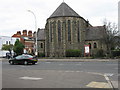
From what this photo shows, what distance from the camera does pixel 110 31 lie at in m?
46.3

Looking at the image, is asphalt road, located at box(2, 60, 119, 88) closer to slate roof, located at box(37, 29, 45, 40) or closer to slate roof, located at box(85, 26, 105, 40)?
slate roof, located at box(85, 26, 105, 40)

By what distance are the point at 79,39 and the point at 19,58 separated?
3582 cm

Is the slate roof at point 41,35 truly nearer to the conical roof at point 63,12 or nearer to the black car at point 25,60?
the conical roof at point 63,12

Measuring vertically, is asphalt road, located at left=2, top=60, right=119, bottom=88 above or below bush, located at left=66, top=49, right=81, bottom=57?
below

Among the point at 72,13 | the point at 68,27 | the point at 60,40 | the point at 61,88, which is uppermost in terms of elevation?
the point at 72,13

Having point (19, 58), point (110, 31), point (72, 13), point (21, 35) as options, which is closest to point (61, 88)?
point (19, 58)

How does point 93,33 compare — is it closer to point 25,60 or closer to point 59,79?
point 25,60

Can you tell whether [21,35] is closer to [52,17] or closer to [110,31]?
[52,17]

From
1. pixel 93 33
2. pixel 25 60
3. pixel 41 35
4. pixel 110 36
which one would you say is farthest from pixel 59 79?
pixel 41 35

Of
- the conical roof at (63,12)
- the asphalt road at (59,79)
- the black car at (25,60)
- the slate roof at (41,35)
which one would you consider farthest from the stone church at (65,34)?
the asphalt road at (59,79)

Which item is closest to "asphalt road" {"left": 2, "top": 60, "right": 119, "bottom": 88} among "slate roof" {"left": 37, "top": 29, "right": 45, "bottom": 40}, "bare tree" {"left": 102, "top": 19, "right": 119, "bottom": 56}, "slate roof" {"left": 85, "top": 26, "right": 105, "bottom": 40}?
"bare tree" {"left": 102, "top": 19, "right": 119, "bottom": 56}

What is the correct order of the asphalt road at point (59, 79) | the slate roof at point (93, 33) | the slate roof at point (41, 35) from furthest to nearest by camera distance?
the slate roof at point (41, 35), the slate roof at point (93, 33), the asphalt road at point (59, 79)

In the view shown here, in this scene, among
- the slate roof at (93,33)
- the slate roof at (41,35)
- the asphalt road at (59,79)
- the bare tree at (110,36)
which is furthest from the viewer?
the slate roof at (41,35)

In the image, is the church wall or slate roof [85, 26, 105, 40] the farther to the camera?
slate roof [85, 26, 105, 40]
